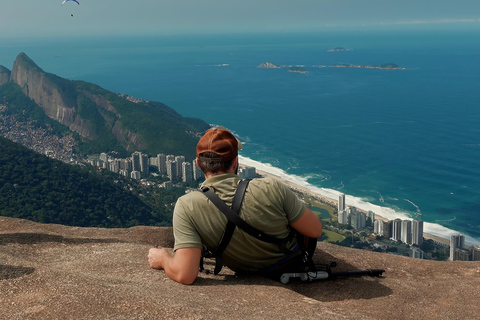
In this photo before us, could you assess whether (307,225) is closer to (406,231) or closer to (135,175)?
(406,231)

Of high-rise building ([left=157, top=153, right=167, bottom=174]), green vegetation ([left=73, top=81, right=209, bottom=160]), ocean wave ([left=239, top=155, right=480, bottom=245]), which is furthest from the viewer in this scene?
green vegetation ([left=73, top=81, right=209, bottom=160])

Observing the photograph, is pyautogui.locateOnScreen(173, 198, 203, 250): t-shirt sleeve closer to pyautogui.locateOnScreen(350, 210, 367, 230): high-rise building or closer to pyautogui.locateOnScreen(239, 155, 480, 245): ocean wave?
pyautogui.locateOnScreen(350, 210, 367, 230): high-rise building

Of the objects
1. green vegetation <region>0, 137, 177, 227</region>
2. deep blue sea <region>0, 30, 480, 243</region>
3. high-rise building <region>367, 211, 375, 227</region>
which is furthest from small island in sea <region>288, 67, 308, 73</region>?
high-rise building <region>367, 211, 375, 227</region>

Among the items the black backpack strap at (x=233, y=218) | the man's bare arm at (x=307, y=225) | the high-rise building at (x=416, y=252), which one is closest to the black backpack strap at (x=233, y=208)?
the black backpack strap at (x=233, y=218)

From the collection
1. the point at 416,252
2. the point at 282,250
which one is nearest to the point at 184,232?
the point at 282,250

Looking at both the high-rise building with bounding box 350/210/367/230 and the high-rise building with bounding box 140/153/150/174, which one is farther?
the high-rise building with bounding box 140/153/150/174

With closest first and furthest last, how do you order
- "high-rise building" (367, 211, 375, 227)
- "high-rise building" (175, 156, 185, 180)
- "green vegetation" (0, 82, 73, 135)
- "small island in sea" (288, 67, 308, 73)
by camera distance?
"high-rise building" (367, 211, 375, 227), "high-rise building" (175, 156, 185, 180), "green vegetation" (0, 82, 73, 135), "small island in sea" (288, 67, 308, 73)
